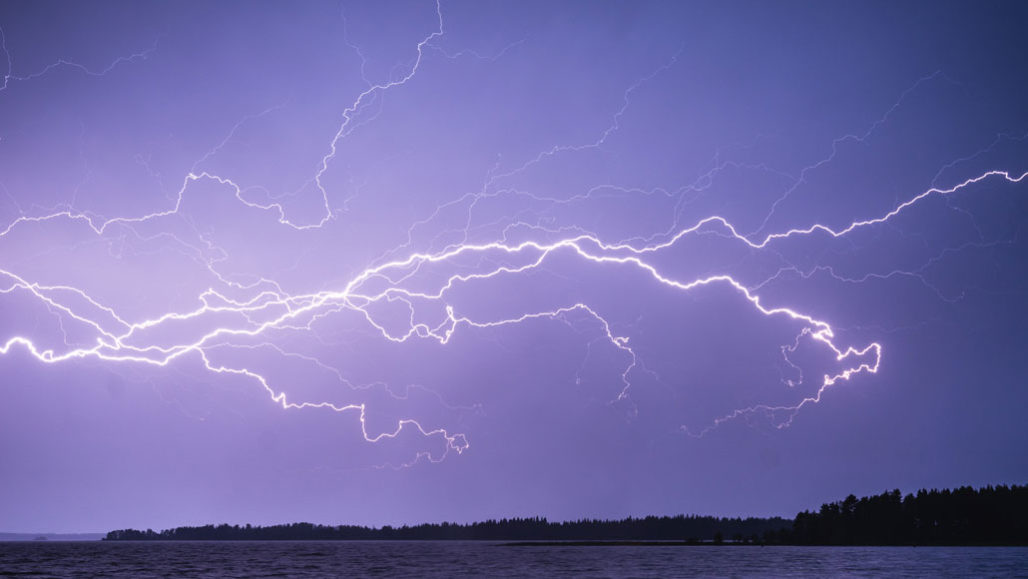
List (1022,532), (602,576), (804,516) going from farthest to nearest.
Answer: (804,516)
(1022,532)
(602,576)

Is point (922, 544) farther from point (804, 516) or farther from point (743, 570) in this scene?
point (743, 570)

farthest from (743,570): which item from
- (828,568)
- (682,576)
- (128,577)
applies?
(128,577)

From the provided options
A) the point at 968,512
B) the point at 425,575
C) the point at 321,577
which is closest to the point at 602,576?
the point at 425,575

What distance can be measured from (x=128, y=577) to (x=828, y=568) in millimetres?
43369

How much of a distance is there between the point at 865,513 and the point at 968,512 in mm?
10850

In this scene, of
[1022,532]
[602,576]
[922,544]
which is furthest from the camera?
[922,544]

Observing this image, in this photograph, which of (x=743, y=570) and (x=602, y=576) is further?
(x=743, y=570)

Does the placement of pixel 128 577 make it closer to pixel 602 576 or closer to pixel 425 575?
pixel 425 575

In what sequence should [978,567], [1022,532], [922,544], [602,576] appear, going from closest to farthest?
[602,576] → [978,567] → [1022,532] → [922,544]

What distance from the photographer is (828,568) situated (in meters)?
52.4

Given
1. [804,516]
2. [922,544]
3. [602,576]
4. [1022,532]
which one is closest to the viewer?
[602,576]

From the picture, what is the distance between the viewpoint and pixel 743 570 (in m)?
52.5

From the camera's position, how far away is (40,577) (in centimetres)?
4722

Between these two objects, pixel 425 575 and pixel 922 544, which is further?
pixel 922 544
